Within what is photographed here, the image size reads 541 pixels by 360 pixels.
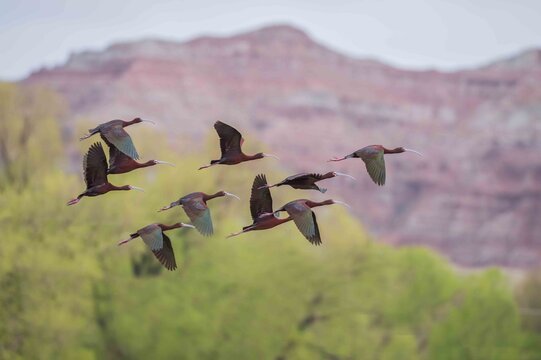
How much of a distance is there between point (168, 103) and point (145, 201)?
460 feet

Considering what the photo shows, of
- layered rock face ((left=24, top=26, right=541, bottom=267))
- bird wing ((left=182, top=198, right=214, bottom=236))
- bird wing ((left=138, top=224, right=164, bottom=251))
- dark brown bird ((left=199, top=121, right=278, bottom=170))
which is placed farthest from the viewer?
layered rock face ((left=24, top=26, right=541, bottom=267))

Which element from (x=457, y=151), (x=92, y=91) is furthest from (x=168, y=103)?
(x=457, y=151)

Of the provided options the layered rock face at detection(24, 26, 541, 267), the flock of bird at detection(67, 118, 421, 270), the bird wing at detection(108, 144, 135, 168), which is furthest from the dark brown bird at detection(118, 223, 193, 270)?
the layered rock face at detection(24, 26, 541, 267)

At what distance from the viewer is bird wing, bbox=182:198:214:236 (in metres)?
11.8

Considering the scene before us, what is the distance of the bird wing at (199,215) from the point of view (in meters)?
11.8

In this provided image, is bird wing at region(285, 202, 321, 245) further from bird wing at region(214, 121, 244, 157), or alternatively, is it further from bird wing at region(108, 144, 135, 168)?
bird wing at region(108, 144, 135, 168)

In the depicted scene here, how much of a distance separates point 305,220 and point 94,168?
7.74 ft

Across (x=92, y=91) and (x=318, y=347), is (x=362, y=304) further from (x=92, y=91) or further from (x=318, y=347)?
(x=92, y=91)

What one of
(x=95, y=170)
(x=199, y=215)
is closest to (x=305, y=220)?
(x=199, y=215)

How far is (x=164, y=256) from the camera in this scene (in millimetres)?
12695

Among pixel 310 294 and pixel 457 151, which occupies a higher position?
pixel 310 294

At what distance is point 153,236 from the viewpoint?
1211 centimetres

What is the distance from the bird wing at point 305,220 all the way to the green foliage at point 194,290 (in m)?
25.3

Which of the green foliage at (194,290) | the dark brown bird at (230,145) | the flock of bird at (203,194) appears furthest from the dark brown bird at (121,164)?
the green foliage at (194,290)
